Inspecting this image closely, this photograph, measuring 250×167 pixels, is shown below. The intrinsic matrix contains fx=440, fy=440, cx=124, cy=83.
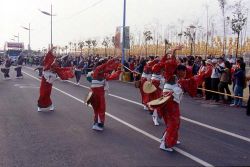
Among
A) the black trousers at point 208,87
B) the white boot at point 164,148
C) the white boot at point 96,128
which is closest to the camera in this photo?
the white boot at point 164,148

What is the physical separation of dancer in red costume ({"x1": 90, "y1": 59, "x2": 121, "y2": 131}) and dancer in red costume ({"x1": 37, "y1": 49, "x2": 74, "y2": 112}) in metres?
3.63

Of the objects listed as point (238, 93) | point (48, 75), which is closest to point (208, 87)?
point (238, 93)

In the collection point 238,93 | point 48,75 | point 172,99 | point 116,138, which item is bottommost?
point 116,138

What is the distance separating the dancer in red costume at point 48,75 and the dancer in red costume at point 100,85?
3.63m

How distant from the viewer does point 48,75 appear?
15289 millimetres

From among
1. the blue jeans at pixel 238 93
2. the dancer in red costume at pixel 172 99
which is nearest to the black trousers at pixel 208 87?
the blue jeans at pixel 238 93

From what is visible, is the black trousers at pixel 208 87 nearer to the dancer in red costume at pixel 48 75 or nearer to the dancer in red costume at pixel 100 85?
the dancer in red costume at pixel 48 75

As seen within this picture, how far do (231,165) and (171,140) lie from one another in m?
1.47

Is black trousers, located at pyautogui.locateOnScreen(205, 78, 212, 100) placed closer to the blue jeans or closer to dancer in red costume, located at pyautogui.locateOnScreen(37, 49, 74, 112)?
the blue jeans

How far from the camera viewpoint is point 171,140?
29.5ft

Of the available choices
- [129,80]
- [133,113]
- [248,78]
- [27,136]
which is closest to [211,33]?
[129,80]

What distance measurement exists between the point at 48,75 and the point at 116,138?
19.0ft

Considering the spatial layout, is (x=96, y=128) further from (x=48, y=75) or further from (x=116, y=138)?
(x=48, y=75)

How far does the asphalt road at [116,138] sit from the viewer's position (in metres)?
8.21
